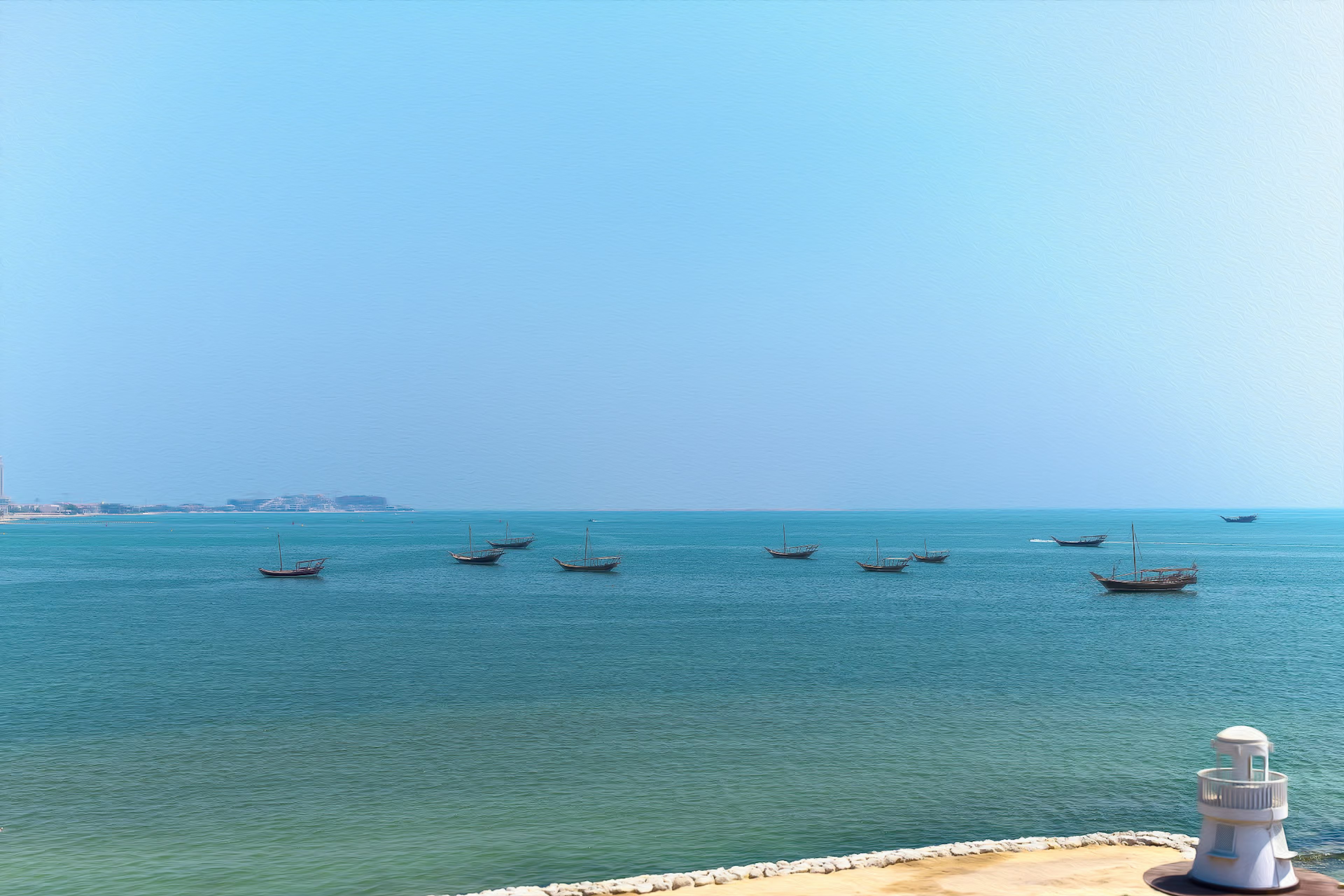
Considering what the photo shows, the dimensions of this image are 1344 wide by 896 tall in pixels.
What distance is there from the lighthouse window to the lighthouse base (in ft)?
1.79

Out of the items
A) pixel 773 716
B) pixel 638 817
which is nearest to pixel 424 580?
pixel 773 716

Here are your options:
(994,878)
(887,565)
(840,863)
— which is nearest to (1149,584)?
(887,565)

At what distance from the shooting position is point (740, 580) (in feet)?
357

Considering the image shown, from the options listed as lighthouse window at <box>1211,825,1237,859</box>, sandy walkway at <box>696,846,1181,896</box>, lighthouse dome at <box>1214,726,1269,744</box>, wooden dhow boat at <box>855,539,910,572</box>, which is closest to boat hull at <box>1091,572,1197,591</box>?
wooden dhow boat at <box>855,539,910,572</box>

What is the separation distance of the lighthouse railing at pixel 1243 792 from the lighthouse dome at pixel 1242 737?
1.66 ft

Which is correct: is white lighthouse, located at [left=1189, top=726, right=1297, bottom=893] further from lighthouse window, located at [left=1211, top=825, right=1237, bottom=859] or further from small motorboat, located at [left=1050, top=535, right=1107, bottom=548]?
small motorboat, located at [left=1050, top=535, right=1107, bottom=548]

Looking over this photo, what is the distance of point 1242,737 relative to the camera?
16.2 meters

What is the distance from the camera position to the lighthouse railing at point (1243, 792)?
15.9 meters

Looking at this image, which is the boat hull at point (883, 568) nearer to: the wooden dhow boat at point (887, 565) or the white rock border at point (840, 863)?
the wooden dhow boat at point (887, 565)

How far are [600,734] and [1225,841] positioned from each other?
69.7 ft

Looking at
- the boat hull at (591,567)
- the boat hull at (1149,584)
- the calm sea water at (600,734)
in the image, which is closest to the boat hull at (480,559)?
the boat hull at (591,567)

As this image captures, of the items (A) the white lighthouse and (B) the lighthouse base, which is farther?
(B) the lighthouse base

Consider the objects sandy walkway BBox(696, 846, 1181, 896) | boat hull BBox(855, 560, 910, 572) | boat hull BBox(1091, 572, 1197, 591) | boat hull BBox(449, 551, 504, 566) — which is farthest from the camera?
boat hull BBox(449, 551, 504, 566)

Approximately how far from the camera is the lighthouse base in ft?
52.6
